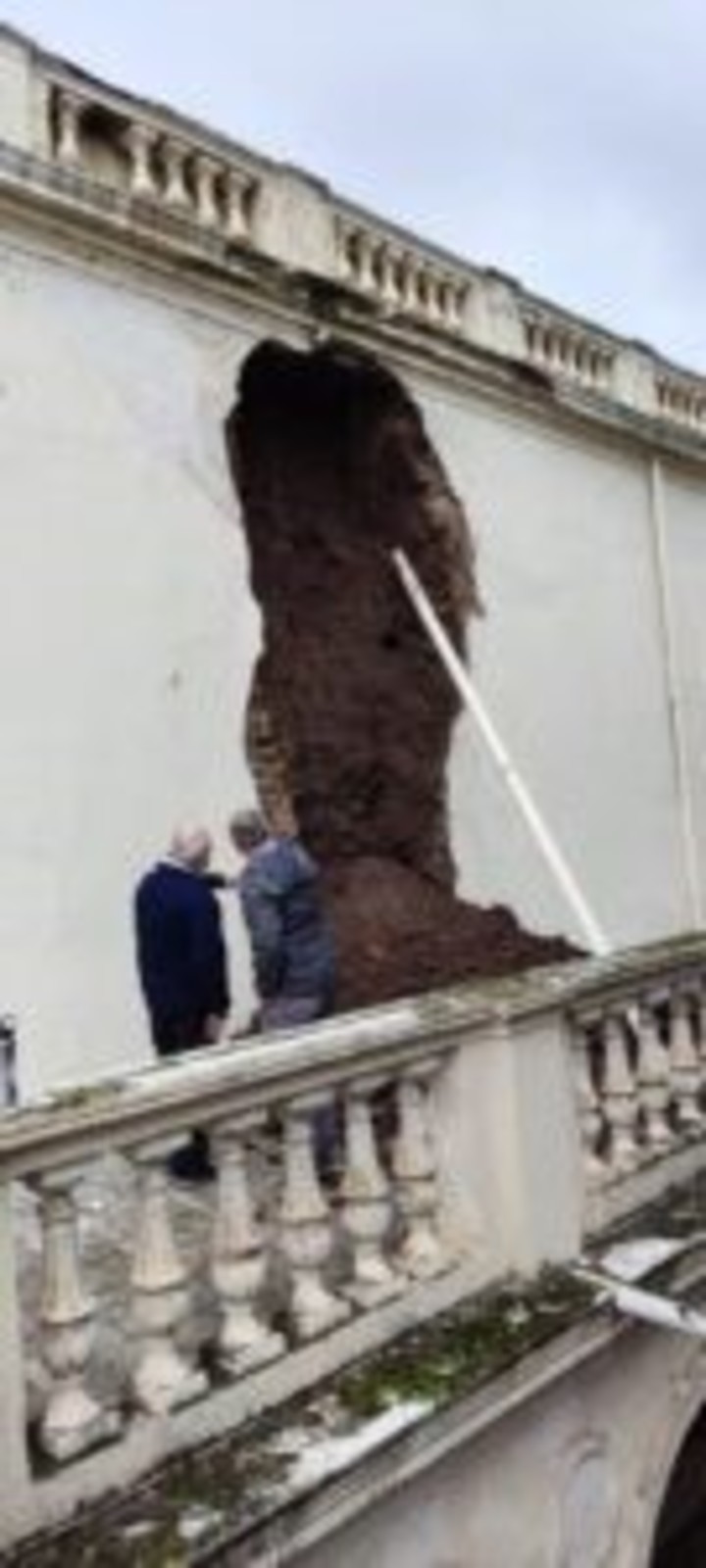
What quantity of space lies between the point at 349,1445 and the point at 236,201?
7596 millimetres

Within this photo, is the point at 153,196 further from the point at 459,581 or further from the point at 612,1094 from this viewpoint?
the point at 612,1094

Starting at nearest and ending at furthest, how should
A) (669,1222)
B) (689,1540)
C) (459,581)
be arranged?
1. (669,1222)
2. (689,1540)
3. (459,581)

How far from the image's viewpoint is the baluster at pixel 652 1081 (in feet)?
19.2

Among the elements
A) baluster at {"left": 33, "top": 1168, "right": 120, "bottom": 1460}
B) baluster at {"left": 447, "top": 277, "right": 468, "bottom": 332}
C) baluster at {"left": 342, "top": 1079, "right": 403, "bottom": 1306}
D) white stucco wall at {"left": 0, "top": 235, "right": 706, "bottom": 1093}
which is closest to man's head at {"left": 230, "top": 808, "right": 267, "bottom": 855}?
white stucco wall at {"left": 0, "top": 235, "right": 706, "bottom": 1093}

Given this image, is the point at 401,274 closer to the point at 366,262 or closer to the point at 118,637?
the point at 366,262

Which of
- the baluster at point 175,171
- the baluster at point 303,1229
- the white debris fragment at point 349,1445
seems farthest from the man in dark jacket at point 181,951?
the baluster at point 175,171

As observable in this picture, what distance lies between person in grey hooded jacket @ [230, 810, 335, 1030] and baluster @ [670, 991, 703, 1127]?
129 cm

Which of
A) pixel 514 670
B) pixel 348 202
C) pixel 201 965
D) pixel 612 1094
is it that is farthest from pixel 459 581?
A: pixel 612 1094

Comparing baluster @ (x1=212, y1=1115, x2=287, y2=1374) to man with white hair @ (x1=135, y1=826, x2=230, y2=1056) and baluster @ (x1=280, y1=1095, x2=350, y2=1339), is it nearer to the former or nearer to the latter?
baluster @ (x1=280, y1=1095, x2=350, y2=1339)

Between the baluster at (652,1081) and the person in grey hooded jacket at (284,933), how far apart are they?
128 centimetres

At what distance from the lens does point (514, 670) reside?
11.9 meters

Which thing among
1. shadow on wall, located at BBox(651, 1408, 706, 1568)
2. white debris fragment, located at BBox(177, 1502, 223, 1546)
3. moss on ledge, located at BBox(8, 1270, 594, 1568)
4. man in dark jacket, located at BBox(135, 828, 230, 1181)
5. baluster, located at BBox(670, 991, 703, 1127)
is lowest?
shadow on wall, located at BBox(651, 1408, 706, 1568)

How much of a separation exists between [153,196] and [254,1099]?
6303 mm

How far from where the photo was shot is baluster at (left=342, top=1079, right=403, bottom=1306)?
445 centimetres
